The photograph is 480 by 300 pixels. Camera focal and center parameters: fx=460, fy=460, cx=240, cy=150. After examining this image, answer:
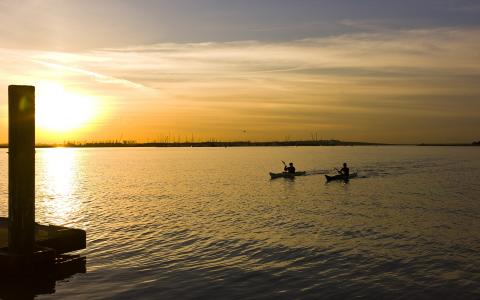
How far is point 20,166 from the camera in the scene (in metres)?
16.8

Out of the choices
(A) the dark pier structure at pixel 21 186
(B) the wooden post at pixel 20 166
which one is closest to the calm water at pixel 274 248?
(A) the dark pier structure at pixel 21 186

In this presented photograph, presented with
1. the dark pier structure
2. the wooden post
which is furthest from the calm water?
the wooden post

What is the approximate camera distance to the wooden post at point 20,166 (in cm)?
1680

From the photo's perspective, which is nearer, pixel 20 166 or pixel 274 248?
pixel 20 166

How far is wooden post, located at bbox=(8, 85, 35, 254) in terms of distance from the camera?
1680 centimetres

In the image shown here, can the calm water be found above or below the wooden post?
below

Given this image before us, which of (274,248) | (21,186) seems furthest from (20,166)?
(274,248)

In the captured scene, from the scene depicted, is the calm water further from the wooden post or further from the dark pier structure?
the wooden post

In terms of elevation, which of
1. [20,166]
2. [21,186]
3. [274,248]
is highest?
[20,166]

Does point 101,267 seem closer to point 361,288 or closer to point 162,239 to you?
point 162,239

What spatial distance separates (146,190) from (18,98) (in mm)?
42257

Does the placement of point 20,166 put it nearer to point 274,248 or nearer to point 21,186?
point 21,186

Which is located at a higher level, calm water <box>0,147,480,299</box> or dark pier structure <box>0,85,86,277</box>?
dark pier structure <box>0,85,86,277</box>

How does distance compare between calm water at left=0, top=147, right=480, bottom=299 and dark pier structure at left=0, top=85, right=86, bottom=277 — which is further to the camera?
calm water at left=0, top=147, right=480, bottom=299
